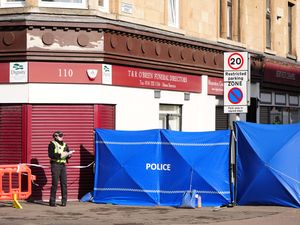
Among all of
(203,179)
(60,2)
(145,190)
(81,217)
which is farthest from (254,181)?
(60,2)

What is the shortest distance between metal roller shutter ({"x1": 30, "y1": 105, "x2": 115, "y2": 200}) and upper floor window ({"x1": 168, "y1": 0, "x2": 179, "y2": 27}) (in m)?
4.77

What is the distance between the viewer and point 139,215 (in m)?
14.0

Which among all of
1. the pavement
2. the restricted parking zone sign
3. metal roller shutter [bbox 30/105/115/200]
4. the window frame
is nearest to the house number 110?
metal roller shutter [bbox 30/105/115/200]

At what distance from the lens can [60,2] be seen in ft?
55.8

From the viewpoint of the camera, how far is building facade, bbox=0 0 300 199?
16.6 meters

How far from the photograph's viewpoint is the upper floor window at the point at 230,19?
76.6 feet

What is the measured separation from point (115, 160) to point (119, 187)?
660mm

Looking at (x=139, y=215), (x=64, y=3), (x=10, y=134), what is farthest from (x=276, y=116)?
(x=139, y=215)

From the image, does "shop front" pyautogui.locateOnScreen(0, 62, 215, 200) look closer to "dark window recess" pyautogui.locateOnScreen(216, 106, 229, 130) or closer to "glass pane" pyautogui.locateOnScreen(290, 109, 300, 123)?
"dark window recess" pyautogui.locateOnScreen(216, 106, 229, 130)

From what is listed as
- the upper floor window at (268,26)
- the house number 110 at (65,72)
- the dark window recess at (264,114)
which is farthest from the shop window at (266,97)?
the house number 110 at (65,72)

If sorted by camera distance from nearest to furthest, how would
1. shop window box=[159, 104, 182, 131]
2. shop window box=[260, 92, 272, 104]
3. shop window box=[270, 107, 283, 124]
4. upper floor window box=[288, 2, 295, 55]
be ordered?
shop window box=[159, 104, 182, 131] → shop window box=[260, 92, 272, 104] → shop window box=[270, 107, 283, 124] → upper floor window box=[288, 2, 295, 55]

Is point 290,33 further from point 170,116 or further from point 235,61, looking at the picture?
point 235,61

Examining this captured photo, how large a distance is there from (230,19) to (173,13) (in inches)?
158

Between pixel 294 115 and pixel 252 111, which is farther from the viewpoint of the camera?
pixel 294 115
